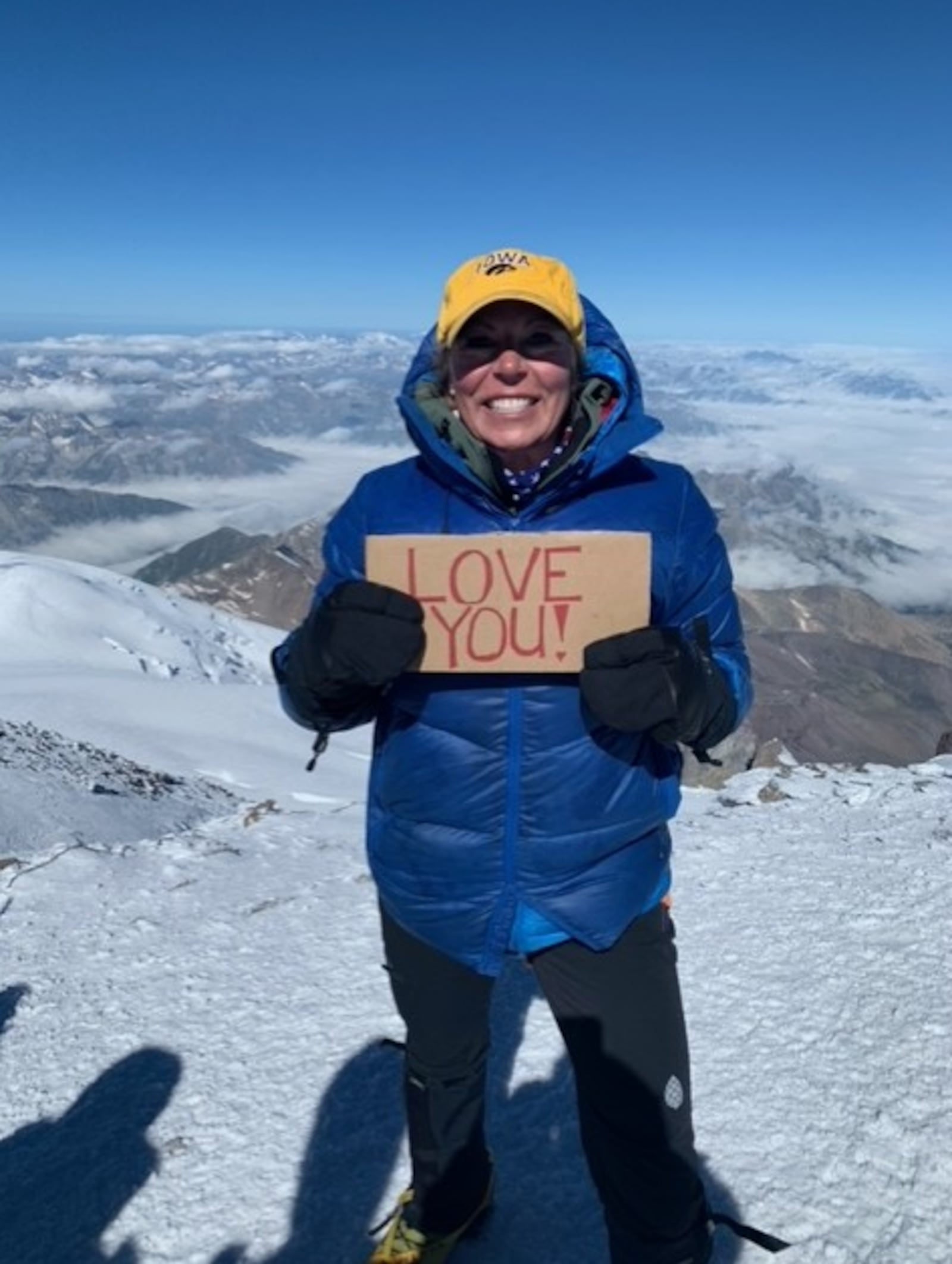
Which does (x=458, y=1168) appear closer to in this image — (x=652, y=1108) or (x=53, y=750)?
(x=652, y=1108)

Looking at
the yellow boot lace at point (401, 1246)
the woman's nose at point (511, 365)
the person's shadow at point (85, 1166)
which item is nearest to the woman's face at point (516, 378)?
the woman's nose at point (511, 365)

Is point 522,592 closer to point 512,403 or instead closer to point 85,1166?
point 512,403

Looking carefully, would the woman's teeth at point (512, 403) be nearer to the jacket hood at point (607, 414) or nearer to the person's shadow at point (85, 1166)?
the jacket hood at point (607, 414)

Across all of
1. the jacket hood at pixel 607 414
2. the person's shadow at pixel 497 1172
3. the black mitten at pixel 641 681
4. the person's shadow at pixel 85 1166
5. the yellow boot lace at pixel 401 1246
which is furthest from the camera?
the person's shadow at pixel 85 1166

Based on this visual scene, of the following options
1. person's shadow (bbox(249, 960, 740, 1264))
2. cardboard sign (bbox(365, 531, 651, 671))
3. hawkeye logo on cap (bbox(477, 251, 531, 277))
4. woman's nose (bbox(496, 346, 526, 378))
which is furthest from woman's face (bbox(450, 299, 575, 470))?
person's shadow (bbox(249, 960, 740, 1264))

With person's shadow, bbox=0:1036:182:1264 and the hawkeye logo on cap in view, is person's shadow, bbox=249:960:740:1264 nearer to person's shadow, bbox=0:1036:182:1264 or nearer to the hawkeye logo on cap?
person's shadow, bbox=0:1036:182:1264

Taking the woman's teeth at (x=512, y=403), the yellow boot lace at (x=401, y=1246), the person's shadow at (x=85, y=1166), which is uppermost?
the woman's teeth at (x=512, y=403)
